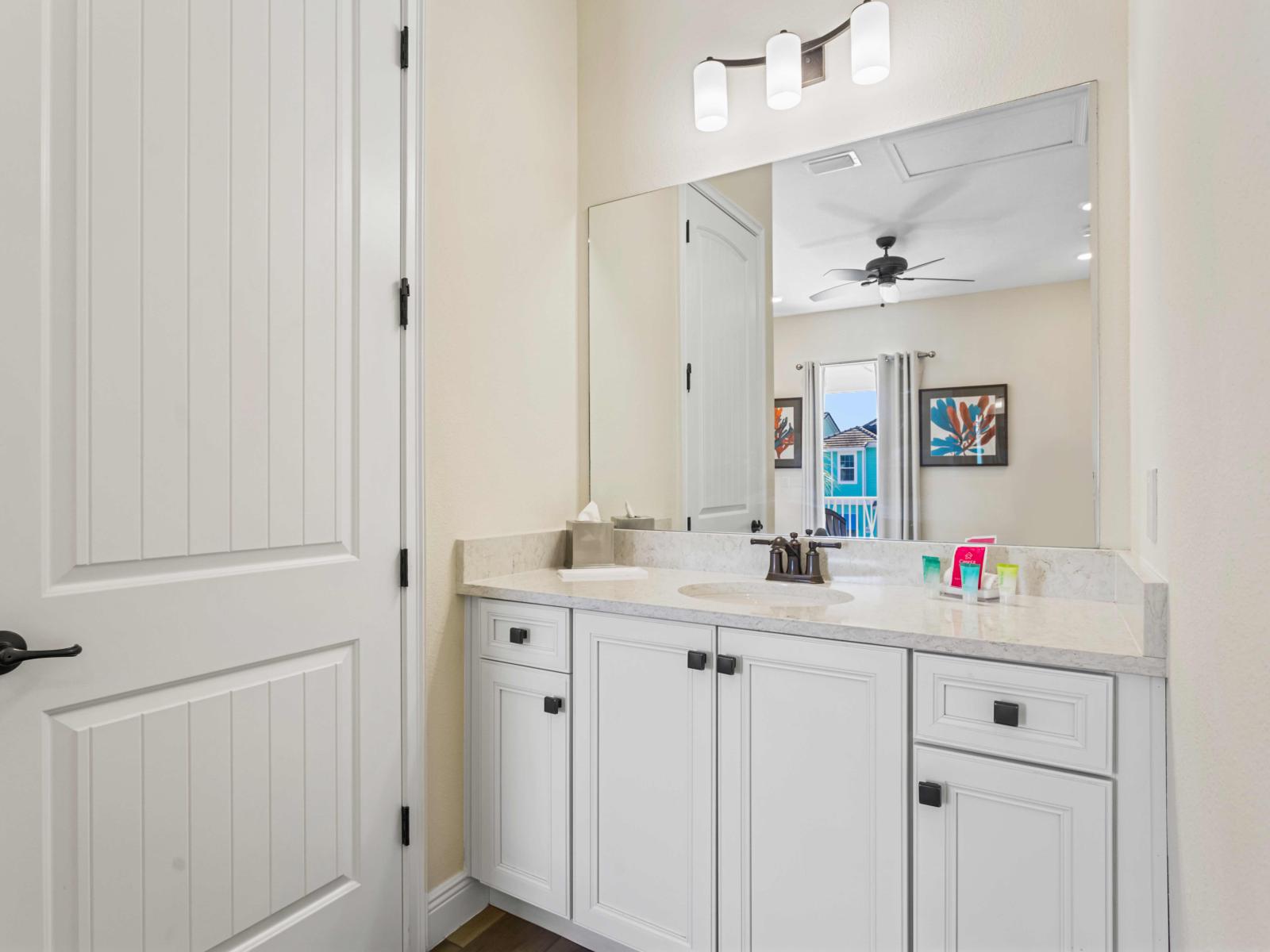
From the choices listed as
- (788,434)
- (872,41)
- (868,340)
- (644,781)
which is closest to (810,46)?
(872,41)

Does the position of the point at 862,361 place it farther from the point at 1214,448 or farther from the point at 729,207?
the point at 1214,448

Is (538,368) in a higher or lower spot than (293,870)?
higher

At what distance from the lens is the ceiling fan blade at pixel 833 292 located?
1.92 m

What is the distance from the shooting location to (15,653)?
108 centimetres

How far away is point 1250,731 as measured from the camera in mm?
575

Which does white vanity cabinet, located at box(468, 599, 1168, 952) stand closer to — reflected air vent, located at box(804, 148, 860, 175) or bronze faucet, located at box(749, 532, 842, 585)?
bronze faucet, located at box(749, 532, 842, 585)

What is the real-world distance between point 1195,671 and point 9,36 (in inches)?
74.9

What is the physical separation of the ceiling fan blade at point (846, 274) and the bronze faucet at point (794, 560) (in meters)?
0.72

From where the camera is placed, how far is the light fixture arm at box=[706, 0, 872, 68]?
6.25 ft

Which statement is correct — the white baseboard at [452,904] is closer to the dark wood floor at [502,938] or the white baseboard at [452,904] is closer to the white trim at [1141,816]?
the dark wood floor at [502,938]

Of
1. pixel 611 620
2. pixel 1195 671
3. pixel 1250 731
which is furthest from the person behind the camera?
pixel 611 620

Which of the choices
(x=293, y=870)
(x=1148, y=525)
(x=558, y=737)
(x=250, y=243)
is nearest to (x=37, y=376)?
(x=250, y=243)

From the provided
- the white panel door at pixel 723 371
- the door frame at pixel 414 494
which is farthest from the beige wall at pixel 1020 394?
the door frame at pixel 414 494

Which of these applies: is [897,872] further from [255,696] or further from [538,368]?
[538,368]
